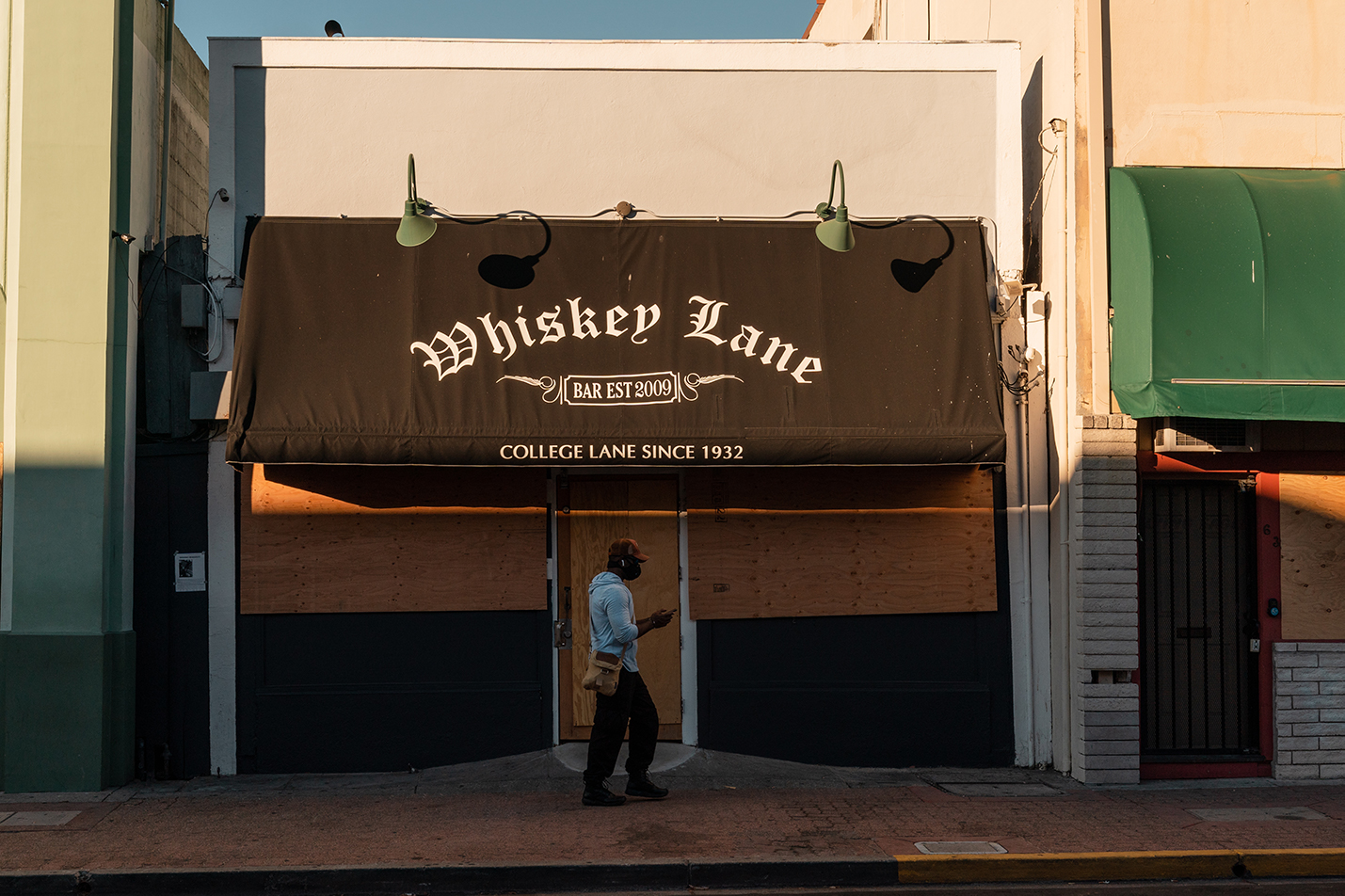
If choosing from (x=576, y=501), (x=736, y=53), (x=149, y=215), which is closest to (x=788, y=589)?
(x=576, y=501)

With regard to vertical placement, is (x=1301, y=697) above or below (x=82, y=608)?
below

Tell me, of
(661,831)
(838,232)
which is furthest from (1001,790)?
(838,232)

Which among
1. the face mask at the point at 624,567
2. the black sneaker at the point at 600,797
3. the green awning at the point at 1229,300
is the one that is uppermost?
the green awning at the point at 1229,300

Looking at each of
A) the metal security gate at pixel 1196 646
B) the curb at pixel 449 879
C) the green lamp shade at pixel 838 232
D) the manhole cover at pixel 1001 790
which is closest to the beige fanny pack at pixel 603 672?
the curb at pixel 449 879

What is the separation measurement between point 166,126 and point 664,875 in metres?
7.34

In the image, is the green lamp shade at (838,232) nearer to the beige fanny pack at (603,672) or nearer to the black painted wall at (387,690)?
the beige fanny pack at (603,672)

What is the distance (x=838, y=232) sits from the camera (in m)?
8.57

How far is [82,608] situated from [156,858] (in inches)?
100

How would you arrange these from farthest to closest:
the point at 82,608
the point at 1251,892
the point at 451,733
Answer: the point at 451,733
the point at 82,608
the point at 1251,892

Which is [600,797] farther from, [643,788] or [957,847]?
[957,847]

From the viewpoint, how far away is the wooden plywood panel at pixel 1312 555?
888 centimetres

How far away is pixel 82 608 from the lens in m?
8.25

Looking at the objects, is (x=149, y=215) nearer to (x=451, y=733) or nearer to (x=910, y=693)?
(x=451, y=733)

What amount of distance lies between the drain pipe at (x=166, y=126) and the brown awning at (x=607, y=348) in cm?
112
